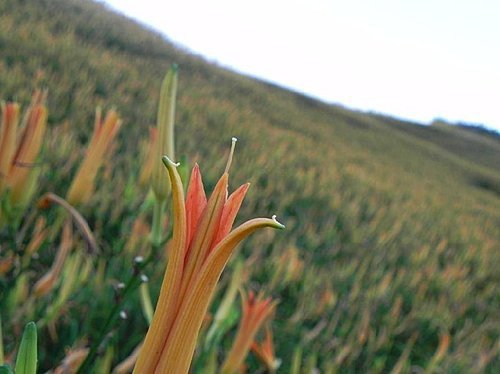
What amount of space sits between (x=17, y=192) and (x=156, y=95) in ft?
9.89

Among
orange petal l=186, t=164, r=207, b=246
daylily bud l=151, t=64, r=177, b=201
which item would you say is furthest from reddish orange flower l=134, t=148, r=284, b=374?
daylily bud l=151, t=64, r=177, b=201

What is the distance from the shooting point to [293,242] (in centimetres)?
170

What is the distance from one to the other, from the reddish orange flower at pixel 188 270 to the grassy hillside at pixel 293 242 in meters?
0.27

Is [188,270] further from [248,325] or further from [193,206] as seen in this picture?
[248,325]

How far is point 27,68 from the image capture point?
2465mm

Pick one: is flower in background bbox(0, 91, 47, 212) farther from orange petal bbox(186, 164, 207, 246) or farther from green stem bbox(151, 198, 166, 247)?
orange petal bbox(186, 164, 207, 246)

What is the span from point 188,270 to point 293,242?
4.90 feet

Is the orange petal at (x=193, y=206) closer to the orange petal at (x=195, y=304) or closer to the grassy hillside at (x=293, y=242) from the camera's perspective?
the orange petal at (x=195, y=304)

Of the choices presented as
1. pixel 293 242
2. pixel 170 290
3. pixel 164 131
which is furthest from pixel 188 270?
pixel 293 242

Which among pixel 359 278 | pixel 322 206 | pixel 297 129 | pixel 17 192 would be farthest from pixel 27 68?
pixel 297 129

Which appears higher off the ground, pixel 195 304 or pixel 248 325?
pixel 195 304

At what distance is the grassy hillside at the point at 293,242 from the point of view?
0.98 metres

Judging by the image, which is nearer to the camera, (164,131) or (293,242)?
(164,131)

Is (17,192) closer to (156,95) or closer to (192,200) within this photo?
(192,200)
